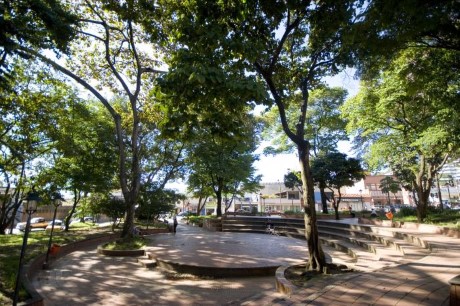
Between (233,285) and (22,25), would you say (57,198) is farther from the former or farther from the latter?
(233,285)

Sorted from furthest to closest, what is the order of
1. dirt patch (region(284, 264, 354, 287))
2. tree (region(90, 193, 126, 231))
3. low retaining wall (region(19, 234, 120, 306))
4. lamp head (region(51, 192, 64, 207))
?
tree (region(90, 193, 126, 231))
lamp head (region(51, 192, 64, 207))
dirt patch (region(284, 264, 354, 287))
low retaining wall (region(19, 234, 120, 306))

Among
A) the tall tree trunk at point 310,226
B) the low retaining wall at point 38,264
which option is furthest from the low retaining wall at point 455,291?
the low retaining wall at point 38,264

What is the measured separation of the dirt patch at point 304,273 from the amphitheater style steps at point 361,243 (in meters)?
0.81

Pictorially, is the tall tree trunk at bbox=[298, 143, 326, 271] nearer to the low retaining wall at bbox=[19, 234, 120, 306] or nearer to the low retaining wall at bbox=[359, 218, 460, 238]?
the low retaining wall at bbox=[19, 234, 120, 306]

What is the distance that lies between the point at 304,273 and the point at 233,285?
6.81 feet

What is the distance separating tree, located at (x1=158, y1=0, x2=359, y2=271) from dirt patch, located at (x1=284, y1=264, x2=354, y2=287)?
0.78ft

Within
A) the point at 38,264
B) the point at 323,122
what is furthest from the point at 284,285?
the point at 323,122

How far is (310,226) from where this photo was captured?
23.4 feet

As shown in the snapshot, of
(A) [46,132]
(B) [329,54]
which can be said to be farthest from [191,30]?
(A) [46,132]

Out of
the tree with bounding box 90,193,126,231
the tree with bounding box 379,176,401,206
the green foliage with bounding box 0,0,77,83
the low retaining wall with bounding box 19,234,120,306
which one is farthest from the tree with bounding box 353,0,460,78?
the tree with bounding box 379,176,401,206

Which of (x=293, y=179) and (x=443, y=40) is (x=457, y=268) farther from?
(x=293, y=179)

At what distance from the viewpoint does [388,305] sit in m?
4.16

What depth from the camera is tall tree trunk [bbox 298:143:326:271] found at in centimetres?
702

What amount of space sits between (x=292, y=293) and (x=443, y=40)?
7531 mm
